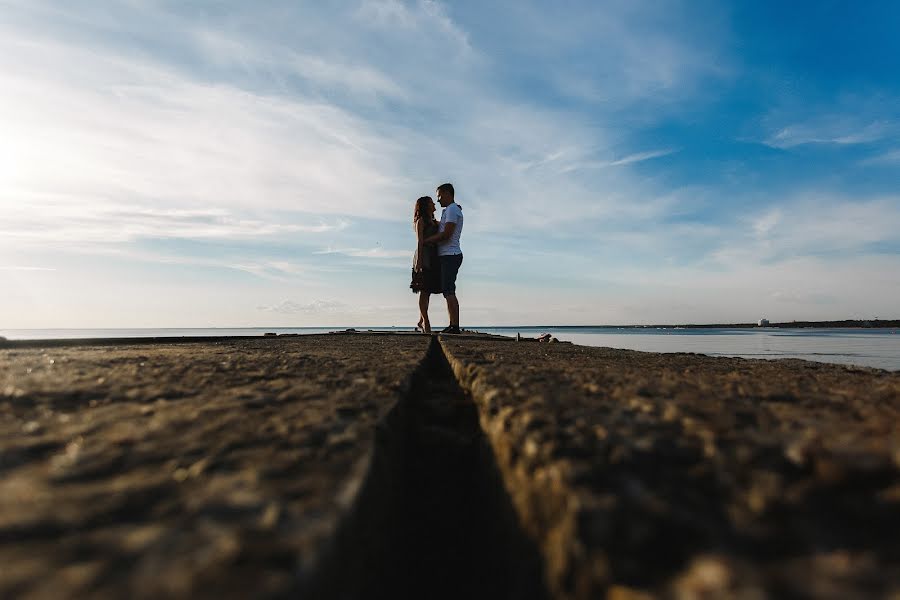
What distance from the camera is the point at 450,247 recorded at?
5.97m

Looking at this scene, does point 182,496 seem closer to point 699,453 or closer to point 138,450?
point 138,450

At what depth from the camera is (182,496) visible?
516 mm

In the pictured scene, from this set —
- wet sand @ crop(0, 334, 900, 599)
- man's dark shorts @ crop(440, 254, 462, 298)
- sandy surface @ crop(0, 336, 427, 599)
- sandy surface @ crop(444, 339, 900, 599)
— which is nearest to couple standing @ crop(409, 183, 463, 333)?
man's dark shorts @ crop(440, 254, 462, 298)

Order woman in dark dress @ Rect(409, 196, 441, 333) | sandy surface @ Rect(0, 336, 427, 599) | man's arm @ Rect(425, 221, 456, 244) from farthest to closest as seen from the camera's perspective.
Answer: woman in dark dress @ Rect(409, 196, 441, 333), man's arm @ Rect(425, 221, 456, 244), sandy surface @ Rect(0, 336, 427, 599)

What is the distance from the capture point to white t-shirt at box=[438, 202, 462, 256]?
584cm

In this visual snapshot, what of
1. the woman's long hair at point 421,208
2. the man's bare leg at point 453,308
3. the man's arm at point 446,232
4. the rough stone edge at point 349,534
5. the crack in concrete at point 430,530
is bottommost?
the crack in concrete at point 430,530

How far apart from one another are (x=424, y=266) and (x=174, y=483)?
573 cm

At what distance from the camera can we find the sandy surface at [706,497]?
387 mm

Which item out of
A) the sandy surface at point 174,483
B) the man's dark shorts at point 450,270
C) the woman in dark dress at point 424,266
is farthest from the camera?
the woman in dark dress at point 424,266

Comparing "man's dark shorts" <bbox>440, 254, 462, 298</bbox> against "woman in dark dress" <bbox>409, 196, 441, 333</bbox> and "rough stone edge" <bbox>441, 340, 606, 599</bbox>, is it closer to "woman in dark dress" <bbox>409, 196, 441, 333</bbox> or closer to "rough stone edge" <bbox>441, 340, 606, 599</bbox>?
"woman in dark dress" <bbox>409, 196, 441, 333</bbox>

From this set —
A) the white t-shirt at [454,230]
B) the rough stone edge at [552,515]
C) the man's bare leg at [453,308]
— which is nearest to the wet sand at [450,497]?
the rough stone edge at [552,515]

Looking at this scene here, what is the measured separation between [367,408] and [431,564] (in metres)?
0.34

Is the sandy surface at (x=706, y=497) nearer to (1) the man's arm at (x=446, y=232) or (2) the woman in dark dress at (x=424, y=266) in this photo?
(1) the man's arm at (x=446, y=232)

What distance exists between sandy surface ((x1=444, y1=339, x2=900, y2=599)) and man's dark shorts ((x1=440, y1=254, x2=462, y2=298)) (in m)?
5.10
